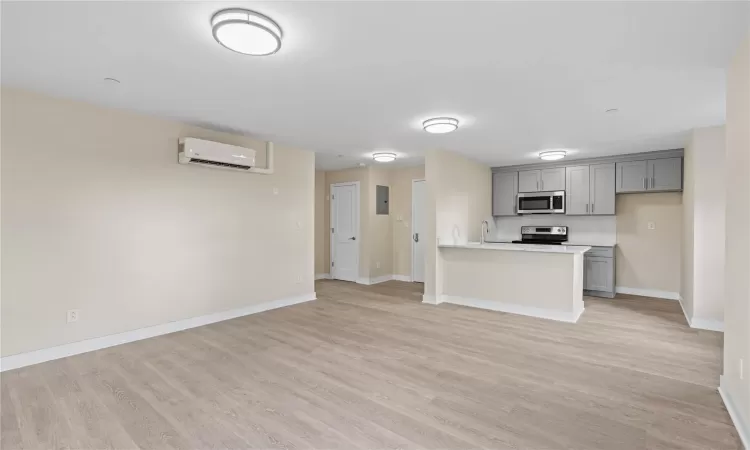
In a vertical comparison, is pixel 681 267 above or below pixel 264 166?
below

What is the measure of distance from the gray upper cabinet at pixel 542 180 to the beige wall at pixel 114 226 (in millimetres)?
4692

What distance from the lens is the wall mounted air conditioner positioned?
13.1ft

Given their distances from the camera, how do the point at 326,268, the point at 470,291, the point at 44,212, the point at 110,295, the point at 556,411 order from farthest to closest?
1. the point at 326,268
2. the point at 470,291
3. the point at 110,295
4. the point at 44,212
5. the point at 556,411

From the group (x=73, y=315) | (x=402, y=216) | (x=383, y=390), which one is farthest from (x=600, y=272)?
(x=73, y=315)

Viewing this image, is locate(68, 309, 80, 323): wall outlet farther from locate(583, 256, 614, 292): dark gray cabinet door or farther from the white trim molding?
locate(583, 256, 614, 292): dark gray cabinet door

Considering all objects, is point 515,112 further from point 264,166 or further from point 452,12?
point 264,166

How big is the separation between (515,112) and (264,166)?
10.9 ft

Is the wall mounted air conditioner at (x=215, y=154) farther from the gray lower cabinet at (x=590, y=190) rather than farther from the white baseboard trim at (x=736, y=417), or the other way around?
the gray lower cabinet at (x=590, y=190)

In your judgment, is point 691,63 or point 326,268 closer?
point 691,63

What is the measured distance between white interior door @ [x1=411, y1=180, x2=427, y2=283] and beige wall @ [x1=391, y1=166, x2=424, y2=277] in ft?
0.33

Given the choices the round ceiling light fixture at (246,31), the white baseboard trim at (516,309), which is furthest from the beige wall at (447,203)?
the round ceiling light fixture at (246,31)

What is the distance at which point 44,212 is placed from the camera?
3.21 meters

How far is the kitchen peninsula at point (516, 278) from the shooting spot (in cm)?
462

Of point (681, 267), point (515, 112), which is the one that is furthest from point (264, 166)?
point (681, 267)
